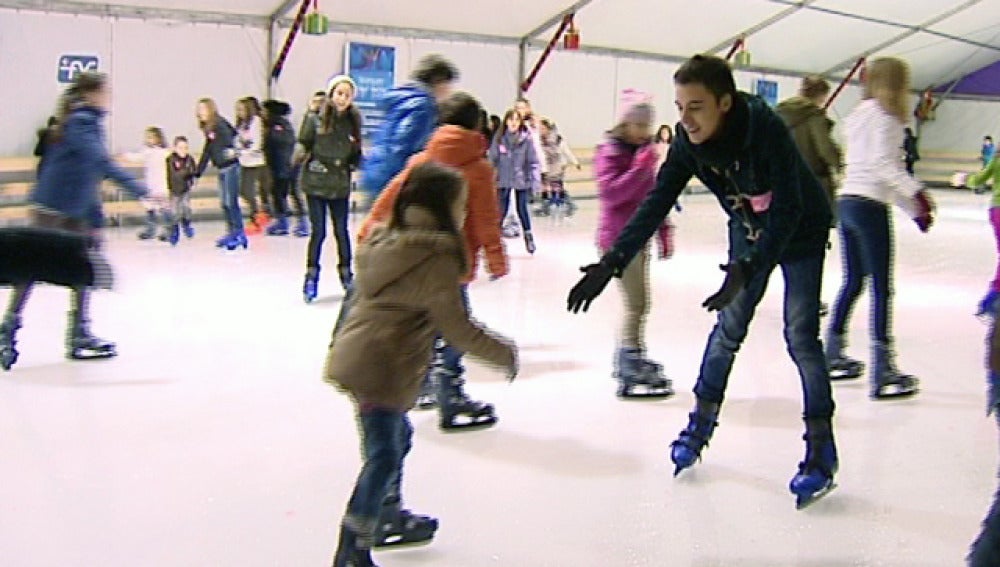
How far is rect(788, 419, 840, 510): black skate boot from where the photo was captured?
2988 millimetres

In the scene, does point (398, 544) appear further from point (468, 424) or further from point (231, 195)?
point (231, 195)

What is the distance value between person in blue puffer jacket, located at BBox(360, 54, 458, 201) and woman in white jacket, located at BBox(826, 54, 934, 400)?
1.59 meters

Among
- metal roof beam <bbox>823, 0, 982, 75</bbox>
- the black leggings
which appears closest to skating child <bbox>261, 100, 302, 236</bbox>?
the black leggings

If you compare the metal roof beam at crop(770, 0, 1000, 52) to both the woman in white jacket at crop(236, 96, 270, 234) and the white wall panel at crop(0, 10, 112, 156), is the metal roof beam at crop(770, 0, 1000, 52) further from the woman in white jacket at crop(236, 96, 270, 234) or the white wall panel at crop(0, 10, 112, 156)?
the white wall panel at crop(0, 10, 112, 156)

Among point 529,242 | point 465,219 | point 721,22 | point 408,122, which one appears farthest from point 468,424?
point 721,22

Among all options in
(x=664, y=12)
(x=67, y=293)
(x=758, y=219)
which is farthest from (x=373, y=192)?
(x=664, y=12)

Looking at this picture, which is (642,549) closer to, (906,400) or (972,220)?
(906,400)

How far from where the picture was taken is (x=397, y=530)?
262 centimetres

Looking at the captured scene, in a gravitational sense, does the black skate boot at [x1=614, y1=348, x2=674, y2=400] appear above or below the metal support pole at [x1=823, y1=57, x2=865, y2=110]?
below

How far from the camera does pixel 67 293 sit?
5.90 metres

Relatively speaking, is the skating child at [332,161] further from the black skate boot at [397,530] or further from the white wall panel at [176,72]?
the white wall panel at [176,72]

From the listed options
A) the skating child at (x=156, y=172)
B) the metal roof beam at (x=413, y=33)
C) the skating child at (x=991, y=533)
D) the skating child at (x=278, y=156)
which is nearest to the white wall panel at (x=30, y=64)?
the skating child at (x=156, y=172)

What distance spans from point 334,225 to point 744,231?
3.34 m

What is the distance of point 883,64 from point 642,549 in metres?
2.20
